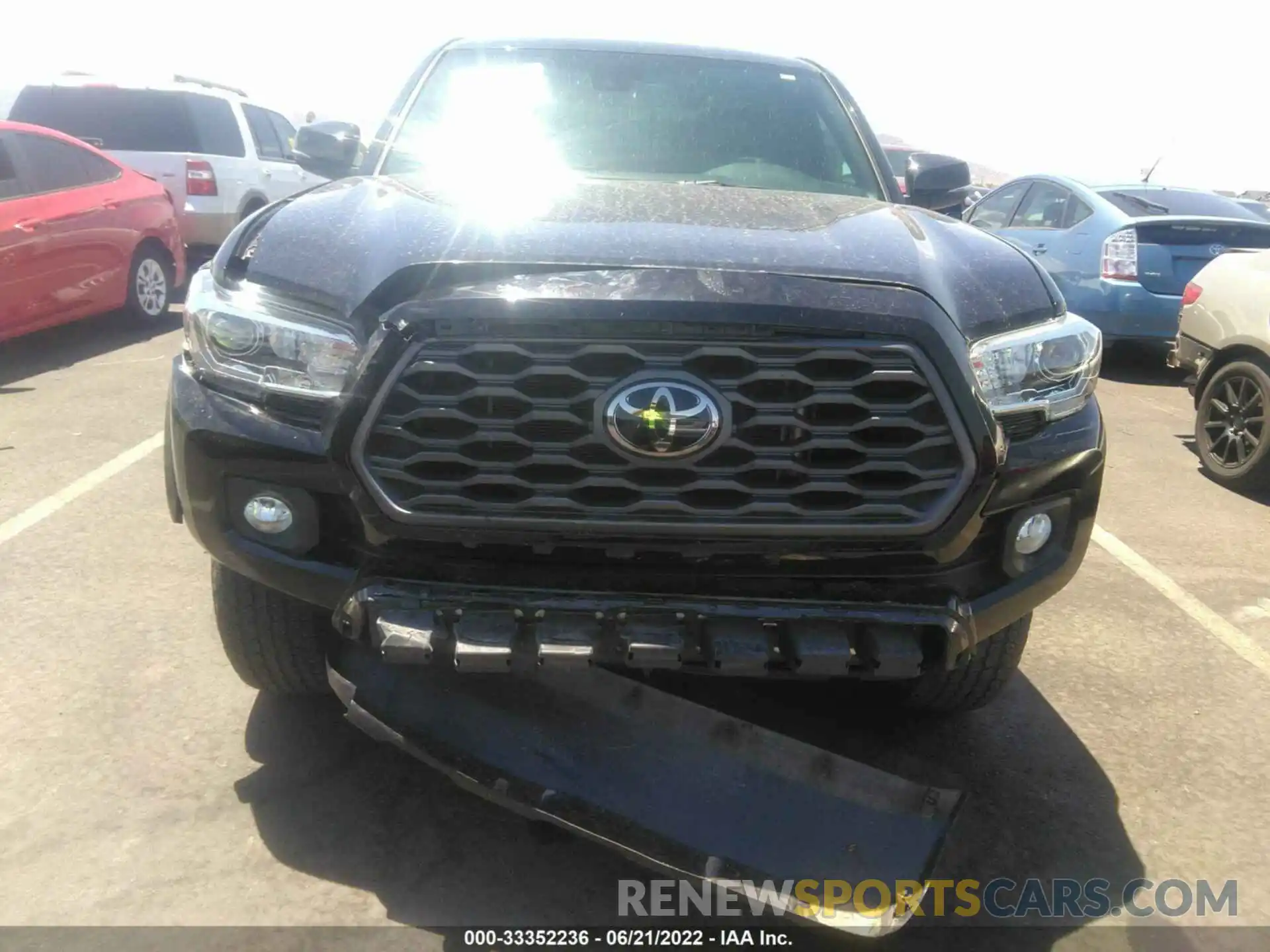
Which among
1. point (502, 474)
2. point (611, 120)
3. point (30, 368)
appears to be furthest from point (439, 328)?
point (30, 368)

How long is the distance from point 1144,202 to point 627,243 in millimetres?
8003

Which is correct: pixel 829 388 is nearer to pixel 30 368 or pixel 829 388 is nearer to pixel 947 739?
pixel 947 739

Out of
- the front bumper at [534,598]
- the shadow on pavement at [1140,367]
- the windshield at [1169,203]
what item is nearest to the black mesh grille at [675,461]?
the front bumper at [534,598]

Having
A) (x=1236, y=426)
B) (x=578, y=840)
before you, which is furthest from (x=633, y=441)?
(x=1236, y=426)

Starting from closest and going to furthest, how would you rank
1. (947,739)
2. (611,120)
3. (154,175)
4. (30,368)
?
(947,739) → (611,120) → (30,368) → (154,175)

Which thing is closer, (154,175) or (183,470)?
(183,470)

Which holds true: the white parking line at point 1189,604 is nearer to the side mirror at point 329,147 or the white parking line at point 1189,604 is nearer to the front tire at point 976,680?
the front tire at point 976,680

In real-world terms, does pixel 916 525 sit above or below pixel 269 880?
above

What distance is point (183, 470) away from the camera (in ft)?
7.63

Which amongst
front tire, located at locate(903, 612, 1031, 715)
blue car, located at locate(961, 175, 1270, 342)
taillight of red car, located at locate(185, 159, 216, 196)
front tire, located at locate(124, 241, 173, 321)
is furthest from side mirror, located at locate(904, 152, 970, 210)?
taillight of red car, located at locate(185, 159, 216, 196)

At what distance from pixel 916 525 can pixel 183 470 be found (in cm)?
156

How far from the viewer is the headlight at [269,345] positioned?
87.4 inches

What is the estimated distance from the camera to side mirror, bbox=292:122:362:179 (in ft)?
12.8

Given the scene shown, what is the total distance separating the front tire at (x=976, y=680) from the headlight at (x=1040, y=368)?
0.66 meters
